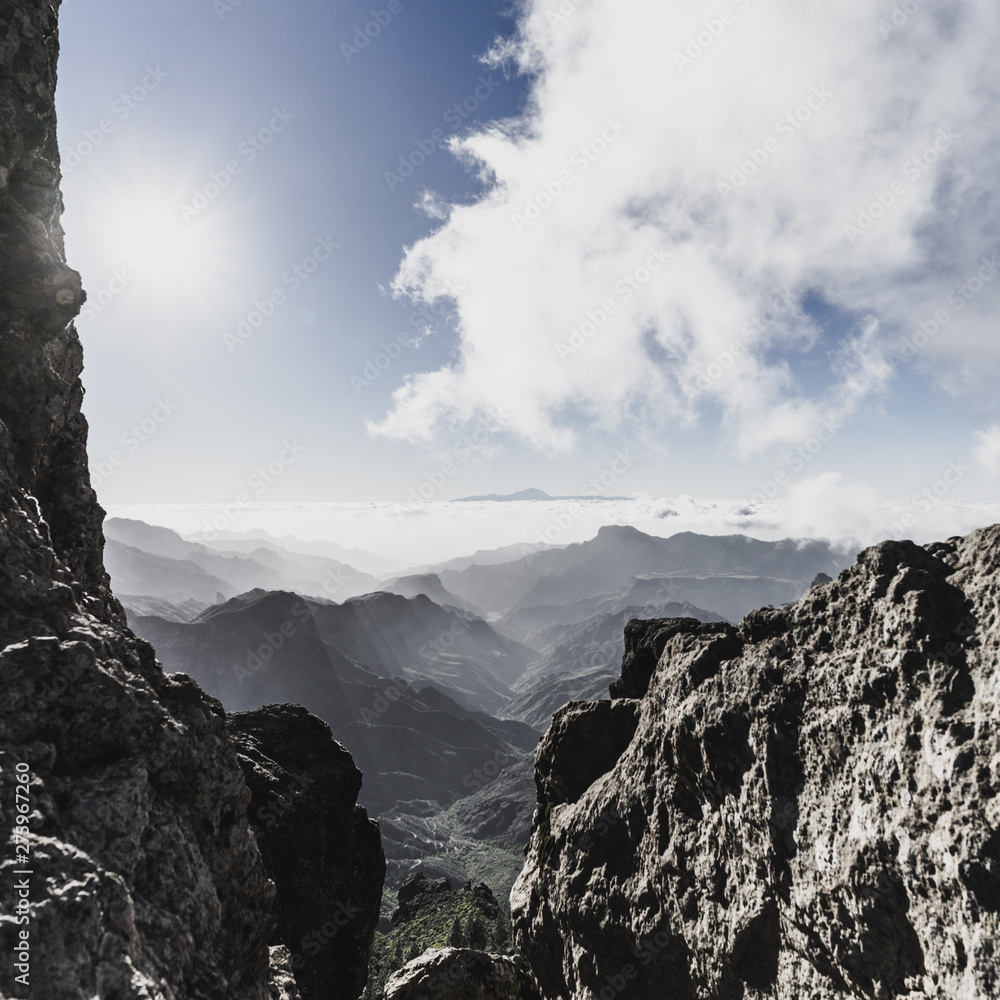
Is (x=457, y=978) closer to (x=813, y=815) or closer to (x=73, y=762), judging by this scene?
(x=813, y=815)

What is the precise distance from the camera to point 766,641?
600 inches

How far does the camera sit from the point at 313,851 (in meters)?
22.1

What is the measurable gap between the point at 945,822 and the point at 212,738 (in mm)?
15276

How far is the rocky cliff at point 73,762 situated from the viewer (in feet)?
25.0

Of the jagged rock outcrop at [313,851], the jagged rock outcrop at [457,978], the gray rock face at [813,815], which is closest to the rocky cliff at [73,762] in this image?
the jagged rock outcrop at [457,978]

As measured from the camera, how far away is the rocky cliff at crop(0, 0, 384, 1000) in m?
7.62

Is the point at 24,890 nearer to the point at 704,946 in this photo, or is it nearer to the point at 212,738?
the point at 212,738

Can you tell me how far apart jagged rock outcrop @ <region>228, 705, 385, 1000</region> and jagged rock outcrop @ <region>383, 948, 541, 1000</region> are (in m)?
3.77

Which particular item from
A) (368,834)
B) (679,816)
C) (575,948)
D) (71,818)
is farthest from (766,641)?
(368,834)

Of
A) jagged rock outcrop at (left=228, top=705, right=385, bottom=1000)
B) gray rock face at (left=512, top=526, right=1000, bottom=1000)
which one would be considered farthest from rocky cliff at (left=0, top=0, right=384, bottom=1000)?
gray rock face at (left=512, top=526, right=1000, bottom=1000)

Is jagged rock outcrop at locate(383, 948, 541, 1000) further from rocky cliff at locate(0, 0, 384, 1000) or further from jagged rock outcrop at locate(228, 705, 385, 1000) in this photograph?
rocky cliff at locate(0, 0, 384, 1000)

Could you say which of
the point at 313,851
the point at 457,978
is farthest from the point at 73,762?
the point at 313,851

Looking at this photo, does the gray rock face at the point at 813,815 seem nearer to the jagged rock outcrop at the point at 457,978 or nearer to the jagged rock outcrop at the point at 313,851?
the jagged rock outcrop at the point at 457,978

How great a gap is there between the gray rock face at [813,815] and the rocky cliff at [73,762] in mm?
9805
